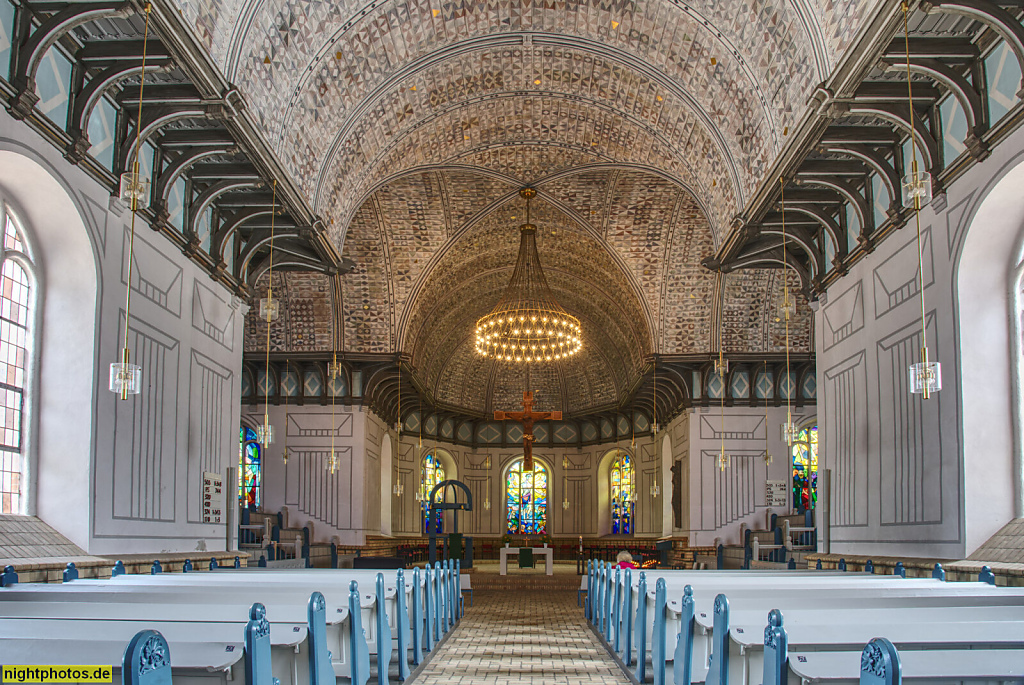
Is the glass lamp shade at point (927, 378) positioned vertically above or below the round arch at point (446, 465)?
above

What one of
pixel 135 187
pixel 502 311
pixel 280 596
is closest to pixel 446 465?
pixel 502 311

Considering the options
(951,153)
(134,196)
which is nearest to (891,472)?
(951,153)

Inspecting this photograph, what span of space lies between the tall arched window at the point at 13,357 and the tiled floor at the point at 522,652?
17.2ft

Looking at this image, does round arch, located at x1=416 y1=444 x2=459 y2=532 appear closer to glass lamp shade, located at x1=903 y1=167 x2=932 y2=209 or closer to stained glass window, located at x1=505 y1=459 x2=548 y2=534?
stained glass window, located at x1=505 y1=459 x2=548 y2=534

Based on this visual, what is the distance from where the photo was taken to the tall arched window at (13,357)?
1040 centimetres

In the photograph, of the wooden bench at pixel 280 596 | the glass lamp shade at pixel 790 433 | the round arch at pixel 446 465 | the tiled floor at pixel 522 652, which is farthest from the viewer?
the round arch at pixel 446 465

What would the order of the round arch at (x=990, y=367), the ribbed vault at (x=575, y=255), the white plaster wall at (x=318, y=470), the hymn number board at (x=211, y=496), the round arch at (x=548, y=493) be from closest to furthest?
1. the round arch at (x=990, y=367)
2. the hymn number board at (x=211, y=496)
3. the ribbed vault at (x=575, y=255)
4. the white plaster wall at (x=318, y=470)
5. the round arch at (x=548, y=493)

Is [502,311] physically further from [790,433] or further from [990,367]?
[990,367]

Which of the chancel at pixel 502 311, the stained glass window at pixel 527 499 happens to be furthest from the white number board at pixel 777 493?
Answer: the stained glass window at pixel 527 499

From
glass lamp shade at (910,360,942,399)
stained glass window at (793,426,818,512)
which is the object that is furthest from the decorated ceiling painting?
glass lamp shade at (910,360,942,399)

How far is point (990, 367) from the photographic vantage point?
436 inches

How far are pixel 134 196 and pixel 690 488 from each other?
2004cm

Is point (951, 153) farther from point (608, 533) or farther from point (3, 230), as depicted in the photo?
point (608, 533)

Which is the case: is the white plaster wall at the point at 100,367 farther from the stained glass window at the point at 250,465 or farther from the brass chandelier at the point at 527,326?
the stained glass window at the point at 250,465
